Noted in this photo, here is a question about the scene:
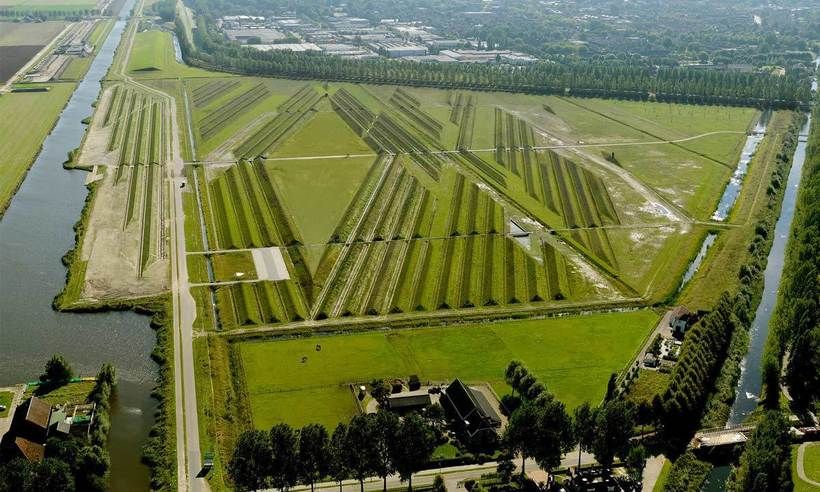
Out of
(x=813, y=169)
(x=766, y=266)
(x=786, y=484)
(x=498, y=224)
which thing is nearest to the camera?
(x=786, y=484)

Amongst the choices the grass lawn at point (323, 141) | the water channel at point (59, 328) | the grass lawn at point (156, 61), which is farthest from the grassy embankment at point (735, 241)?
the grass lawn at point (156, 61)

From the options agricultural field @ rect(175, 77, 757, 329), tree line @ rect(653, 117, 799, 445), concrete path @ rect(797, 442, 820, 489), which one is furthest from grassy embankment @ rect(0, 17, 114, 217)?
concrete path @ rect(797, 442, 820, 489)

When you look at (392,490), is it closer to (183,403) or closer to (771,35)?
(183,403)

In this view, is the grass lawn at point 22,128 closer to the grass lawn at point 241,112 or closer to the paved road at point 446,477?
the grass lawn at point 241,112

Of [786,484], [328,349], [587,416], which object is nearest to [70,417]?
[328,349]

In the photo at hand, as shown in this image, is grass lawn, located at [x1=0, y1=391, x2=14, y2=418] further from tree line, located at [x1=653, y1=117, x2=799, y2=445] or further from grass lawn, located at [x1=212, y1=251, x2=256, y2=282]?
tree line, located at [x1=653, y1=117, x2=799, y2=445]

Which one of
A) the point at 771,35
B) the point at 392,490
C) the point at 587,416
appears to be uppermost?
the point at 771,35

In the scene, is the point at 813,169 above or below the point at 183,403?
above
